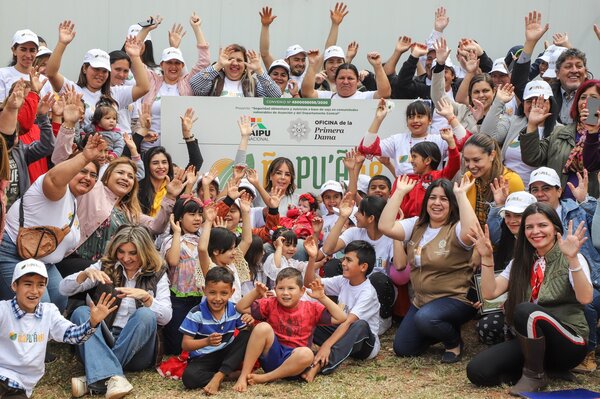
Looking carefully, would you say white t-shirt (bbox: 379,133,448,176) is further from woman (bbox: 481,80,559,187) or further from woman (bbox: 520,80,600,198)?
woman (bbox: 520,80,600,198)

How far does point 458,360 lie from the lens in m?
7.50

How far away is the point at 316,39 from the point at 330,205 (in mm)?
4822

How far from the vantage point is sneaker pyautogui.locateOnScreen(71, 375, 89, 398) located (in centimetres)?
671

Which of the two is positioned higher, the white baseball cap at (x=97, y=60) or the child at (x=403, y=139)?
the white baseball cap at (x=97, y=60)

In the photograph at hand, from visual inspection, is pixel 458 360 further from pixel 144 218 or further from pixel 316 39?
pixel 316 39

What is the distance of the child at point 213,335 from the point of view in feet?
22.6

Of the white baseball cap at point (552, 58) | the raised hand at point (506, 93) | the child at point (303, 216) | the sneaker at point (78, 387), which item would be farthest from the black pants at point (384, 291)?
the white baseball cap at point (552, 58)

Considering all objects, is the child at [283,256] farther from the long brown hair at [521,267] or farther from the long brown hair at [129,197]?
the long brown hair at [521,267]

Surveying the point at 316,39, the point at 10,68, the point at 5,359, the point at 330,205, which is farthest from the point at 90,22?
Result: the point at 5,359

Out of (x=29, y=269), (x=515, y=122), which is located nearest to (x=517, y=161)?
(x=515, y=122)

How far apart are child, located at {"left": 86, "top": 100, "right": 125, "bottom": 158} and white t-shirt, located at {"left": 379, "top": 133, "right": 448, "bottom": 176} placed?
2385 mm

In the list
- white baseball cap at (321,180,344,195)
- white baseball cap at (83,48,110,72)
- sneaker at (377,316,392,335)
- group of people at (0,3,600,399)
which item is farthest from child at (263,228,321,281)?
white baseball cap at (83,48,110,72)

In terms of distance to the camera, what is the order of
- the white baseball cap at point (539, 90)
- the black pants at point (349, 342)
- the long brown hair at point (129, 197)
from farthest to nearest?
the white baseball cap at point (539, 90)
the long brown hair at point (129, 197)
the black pants at point (349, 342)

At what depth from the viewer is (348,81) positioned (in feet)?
32.4
